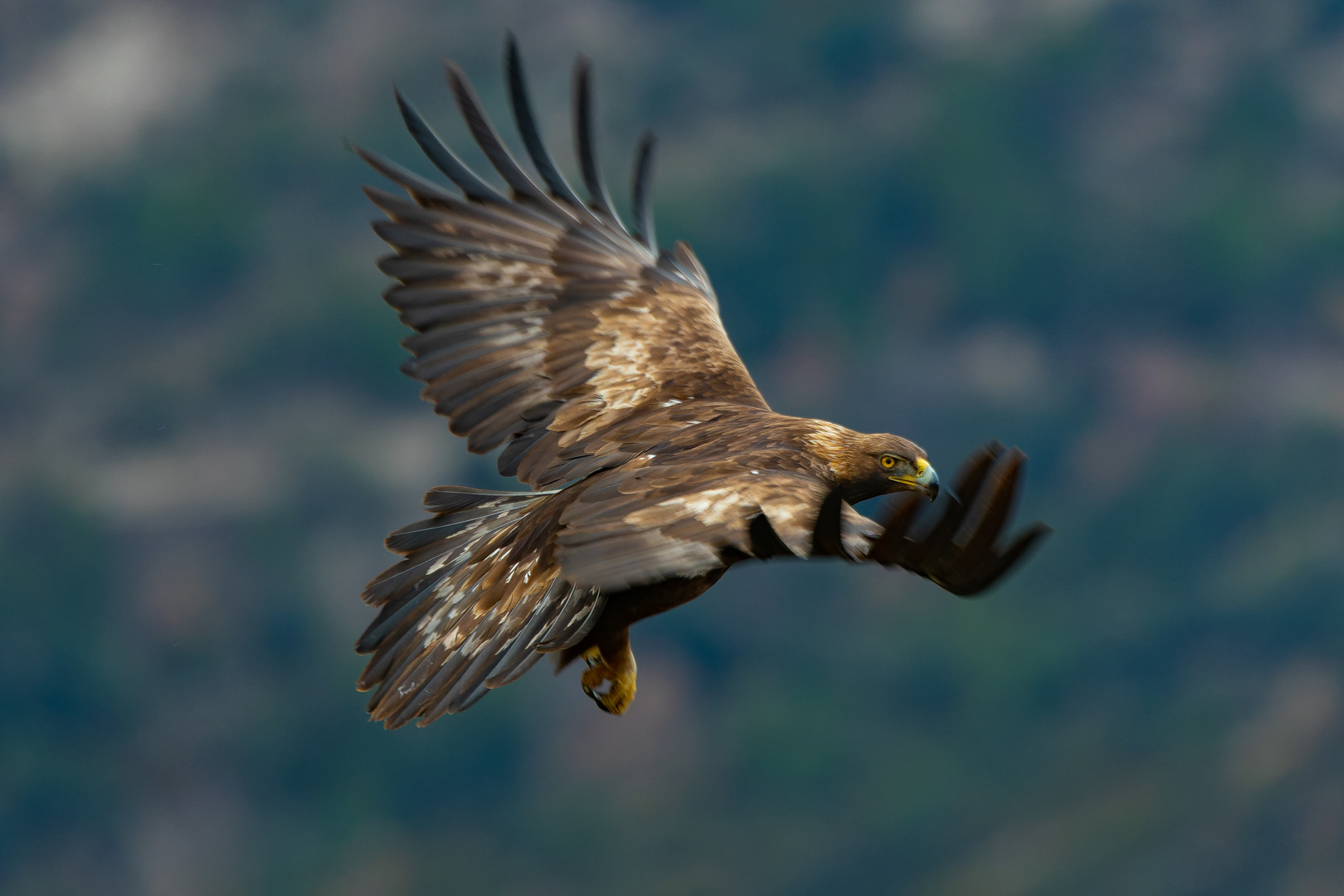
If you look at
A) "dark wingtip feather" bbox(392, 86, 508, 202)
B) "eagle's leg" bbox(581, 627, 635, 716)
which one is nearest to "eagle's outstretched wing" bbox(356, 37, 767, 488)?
"dark wingtip feather" bbox(392, 86, 508, 202)

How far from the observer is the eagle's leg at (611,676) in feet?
21.4

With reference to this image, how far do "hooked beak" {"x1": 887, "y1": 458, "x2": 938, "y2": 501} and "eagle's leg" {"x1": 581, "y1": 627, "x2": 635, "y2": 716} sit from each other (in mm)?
1372

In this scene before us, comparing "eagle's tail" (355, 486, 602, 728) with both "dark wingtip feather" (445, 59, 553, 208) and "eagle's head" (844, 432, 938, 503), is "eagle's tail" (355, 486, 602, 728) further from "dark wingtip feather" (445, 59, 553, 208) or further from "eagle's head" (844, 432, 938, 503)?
"dark wingtip feather" (445, 59, 553, 208)

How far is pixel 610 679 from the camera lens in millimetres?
6562

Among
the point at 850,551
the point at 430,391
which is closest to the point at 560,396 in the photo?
the point at 430,391

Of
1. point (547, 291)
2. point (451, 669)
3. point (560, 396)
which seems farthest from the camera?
point (547, 291)

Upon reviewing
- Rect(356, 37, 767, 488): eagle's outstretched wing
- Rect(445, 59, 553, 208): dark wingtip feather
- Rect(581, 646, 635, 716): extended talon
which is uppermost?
Rect(445, 59, 553, 208): dark wingtip feather

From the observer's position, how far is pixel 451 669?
19.1 ft

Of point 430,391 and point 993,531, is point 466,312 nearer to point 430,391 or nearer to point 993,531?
point 430,391

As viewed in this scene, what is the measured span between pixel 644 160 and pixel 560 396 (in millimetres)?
1873

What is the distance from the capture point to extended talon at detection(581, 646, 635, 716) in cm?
654

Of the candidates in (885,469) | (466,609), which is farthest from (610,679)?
(885,469)

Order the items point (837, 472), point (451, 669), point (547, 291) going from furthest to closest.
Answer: point (547, 291) < point (837, 472) < point (451, 669)

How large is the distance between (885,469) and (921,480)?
17cm
